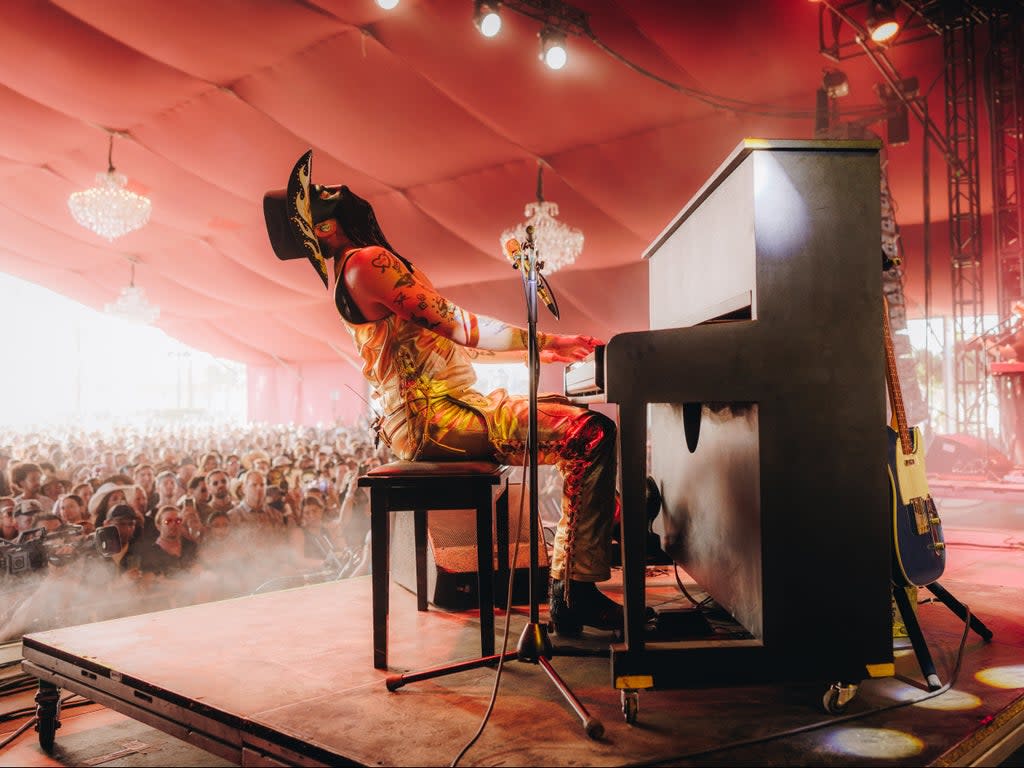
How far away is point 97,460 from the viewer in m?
8.05

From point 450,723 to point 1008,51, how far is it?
9225 millimetres

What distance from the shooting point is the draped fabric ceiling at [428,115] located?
21.2ft

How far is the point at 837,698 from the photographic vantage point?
5.83 feet

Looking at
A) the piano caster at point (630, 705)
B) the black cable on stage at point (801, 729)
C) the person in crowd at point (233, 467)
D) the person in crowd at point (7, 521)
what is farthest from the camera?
the person in crowd at point (233, 467)

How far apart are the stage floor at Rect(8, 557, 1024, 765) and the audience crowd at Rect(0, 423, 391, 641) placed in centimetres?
172

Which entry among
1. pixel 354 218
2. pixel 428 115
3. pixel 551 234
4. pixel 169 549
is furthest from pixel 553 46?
pixel 169 549

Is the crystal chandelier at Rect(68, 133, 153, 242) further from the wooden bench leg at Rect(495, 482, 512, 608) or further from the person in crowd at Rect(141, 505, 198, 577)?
the wooden bench leg at Rect(495, 482, 512, 608)

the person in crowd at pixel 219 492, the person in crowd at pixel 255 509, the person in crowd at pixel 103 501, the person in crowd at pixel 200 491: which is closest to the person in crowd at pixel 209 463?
the person in crowd at pixel 219 492

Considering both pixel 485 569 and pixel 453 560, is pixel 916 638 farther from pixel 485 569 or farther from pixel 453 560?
pixel 453 560

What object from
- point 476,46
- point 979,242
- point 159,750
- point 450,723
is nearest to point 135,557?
point 159,750

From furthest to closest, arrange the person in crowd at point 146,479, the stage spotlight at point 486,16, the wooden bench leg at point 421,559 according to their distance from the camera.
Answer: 1. the person in crowd at point 146,479
2. the stage spotlight at point 486,16
3. the wooden bench leg at point 421,559

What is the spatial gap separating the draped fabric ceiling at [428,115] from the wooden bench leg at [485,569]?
16.9ft

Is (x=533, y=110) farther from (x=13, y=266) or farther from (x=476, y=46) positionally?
(x=13, y=266)

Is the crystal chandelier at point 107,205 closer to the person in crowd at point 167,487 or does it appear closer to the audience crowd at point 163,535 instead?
the audience crowd at point 163,535
